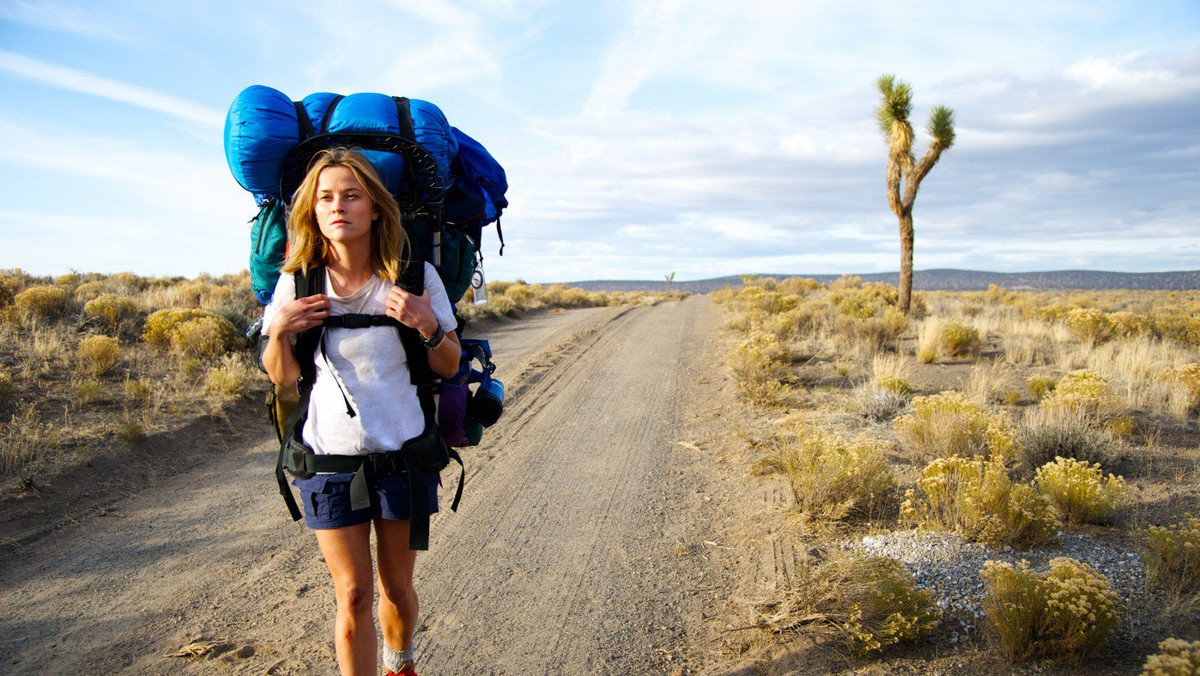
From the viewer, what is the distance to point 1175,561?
3475 mm

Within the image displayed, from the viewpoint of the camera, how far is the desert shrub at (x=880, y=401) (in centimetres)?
763

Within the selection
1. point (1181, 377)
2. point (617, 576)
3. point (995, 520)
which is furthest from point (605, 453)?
point (1181, 377)

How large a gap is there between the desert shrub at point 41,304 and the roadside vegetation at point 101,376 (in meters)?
0.02

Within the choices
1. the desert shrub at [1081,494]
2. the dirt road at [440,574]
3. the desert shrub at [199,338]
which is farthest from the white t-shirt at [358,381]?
the desert shrub at [199,338]

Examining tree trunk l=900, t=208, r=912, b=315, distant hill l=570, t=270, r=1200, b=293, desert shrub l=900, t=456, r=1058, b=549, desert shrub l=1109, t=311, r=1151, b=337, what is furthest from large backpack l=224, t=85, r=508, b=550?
distant hill l=570, t=270, r=1200, b=293

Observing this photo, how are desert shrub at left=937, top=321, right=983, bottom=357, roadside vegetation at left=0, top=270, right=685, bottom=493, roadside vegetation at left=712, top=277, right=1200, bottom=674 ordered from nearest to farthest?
roadside vegetation at left=712, top=277, right=1200, bottom=674, roadside vegetation at left=0, top=270, right=685, bottom=493, desert shrub at left=937, top=321, right=983, bottom=357

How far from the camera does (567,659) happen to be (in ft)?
11.2

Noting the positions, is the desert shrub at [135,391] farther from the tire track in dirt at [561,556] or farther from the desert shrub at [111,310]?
the desert shrub at [111,310]

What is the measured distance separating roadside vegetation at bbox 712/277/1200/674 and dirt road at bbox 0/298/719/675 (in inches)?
32.2

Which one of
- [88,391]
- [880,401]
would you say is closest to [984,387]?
[880,401]

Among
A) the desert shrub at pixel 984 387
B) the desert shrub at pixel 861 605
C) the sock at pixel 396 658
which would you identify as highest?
the desert shrub at pixel 984 387

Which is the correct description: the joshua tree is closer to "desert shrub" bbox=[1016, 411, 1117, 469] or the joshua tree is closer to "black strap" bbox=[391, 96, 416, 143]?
"desert shrub" bbox=[1016, 411, 1117, 469]

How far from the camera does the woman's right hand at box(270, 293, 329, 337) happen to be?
2305 mm

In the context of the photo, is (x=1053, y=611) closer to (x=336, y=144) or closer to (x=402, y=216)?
(x=402, y=216)
